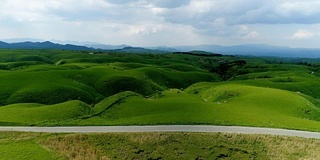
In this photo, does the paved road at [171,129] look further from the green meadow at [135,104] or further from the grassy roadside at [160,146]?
the green meadow at [135,104]

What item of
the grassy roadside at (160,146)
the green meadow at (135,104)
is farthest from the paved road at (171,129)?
the green meadow at (135,104)

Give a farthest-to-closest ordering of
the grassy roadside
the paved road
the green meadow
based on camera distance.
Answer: the green meadow, the paved road, the grassy roadside

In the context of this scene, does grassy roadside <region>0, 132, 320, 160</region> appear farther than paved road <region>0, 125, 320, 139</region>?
No

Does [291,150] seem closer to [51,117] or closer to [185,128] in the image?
[185,128]

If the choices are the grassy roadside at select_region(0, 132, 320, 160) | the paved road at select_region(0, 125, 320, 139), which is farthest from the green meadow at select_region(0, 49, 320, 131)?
the grassy roadside at select_region(0, 132, 320, 160)

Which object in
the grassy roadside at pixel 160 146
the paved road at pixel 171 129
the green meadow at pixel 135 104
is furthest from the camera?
the green meadow at pixel 135 104

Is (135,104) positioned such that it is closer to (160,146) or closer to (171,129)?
(171,129)

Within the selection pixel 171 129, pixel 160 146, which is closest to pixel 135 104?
pixel 171 129

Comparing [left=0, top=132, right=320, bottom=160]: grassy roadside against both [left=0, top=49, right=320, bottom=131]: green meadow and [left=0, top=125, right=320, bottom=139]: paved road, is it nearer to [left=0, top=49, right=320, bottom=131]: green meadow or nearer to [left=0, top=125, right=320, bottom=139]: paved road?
[left=0, top=125, right=320, bottom=139]: paved road
